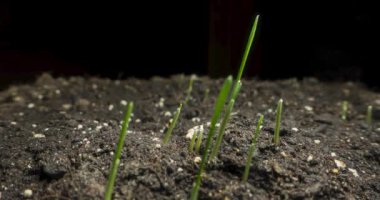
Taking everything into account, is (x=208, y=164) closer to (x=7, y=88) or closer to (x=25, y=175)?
(x=25, y=175)

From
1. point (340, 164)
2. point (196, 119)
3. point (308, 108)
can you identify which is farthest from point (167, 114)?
point (340, 164)

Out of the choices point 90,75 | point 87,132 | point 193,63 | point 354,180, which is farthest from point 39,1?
point 354,180

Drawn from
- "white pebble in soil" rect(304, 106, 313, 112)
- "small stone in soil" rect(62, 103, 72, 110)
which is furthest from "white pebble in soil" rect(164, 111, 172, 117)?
"white pebble in soil" rect(304, 106, 313, 112)

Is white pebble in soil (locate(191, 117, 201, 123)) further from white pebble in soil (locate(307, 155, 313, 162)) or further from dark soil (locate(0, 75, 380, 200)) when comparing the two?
white pebble in soil (locate(307, 155, 313, 162))

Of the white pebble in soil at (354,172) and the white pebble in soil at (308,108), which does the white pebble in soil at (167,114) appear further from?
the white pebble in soil at (354,172)

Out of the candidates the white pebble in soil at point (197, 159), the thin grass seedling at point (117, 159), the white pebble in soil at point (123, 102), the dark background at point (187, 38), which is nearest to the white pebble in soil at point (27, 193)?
the thin grass seedling at point (117, 159)

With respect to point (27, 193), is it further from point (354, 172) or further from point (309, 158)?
point (354, 172)
